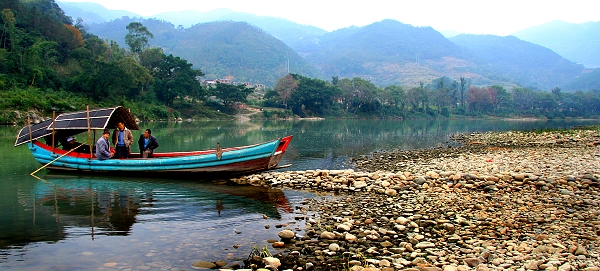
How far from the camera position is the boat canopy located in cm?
1609

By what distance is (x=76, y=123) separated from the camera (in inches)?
653

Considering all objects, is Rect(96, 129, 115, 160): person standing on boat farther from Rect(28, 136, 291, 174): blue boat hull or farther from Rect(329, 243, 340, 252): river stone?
Rect(329, 243, 340, 252): river stone

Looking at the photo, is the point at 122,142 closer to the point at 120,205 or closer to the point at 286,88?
the point at 120,205

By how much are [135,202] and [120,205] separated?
0.43 meters

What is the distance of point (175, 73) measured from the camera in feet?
270

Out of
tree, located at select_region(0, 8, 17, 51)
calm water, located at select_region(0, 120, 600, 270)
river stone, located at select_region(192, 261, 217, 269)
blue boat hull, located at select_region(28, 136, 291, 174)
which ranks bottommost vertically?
river stone, located at select_region(192, 261, 217, 269)

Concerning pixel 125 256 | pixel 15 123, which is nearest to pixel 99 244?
pixel 125 256

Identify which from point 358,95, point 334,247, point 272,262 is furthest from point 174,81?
point 272,262

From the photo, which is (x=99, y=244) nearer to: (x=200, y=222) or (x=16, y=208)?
(x=200, y=222)

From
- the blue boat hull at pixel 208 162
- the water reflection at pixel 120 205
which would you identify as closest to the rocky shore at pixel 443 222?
the blue boat hull at pixel 208 162

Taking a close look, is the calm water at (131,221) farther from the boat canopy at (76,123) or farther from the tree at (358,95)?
the tree at (358,95)

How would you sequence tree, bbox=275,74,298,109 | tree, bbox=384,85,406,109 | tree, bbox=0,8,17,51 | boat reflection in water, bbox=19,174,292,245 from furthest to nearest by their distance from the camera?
tree, bbox=384,85,406,109 → tree, bbox=275,74,298,109 → tree, bbox=0,8,17,51 → boat reflection in water, bbox=19,174,292,245

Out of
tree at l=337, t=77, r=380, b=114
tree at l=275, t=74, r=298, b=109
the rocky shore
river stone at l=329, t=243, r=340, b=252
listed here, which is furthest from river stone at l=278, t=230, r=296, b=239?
tree at l=337, t=77, r=380, b=114

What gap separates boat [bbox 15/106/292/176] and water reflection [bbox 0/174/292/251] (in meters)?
0.55
